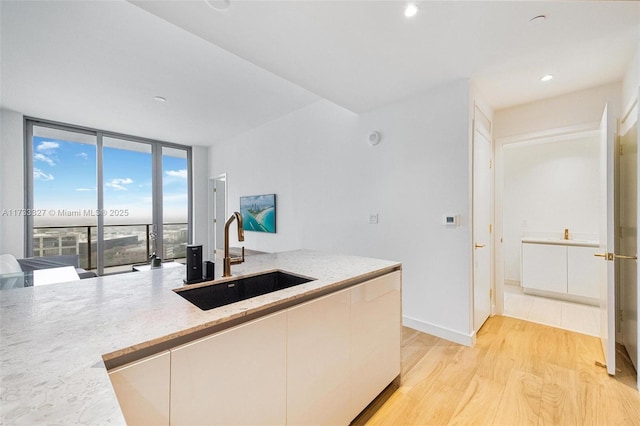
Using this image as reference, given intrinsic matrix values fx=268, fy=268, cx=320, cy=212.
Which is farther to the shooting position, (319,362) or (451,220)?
(451,220)

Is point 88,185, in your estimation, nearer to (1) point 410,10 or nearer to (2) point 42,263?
(2) point 42,263

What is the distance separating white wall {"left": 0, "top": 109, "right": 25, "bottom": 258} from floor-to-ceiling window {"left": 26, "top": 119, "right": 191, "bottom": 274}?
0.83ft

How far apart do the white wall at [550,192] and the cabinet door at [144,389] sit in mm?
4329

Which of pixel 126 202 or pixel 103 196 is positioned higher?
pixel 103 196

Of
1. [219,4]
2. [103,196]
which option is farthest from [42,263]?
[219,4]

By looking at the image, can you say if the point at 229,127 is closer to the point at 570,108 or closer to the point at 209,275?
the point at 209,275

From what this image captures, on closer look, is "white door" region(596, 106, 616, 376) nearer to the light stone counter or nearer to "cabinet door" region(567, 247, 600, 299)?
"cabinet door" region(567, 247, 600, 299)

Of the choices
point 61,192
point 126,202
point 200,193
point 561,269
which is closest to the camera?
point 561,269

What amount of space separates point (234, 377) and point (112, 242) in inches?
225

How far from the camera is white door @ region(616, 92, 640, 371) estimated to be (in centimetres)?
210

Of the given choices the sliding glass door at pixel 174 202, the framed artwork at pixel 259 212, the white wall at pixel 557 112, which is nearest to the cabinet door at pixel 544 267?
the white wall at pixel 557 112

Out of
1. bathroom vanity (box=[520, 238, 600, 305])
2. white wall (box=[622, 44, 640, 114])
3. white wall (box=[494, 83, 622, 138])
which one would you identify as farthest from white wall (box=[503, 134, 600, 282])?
white wall (box=[622, 44, 640, 114])

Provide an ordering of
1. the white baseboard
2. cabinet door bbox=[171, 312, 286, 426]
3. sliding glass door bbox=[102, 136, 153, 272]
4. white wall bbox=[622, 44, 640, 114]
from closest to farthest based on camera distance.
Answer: cabinet door bbox=[171, 312, 286, 426]
white wall bbox=[622, 44, 640, 114]
the white baseboard
sliding glass door bbox=[102, 136, 153, 272]

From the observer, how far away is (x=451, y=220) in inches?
105
